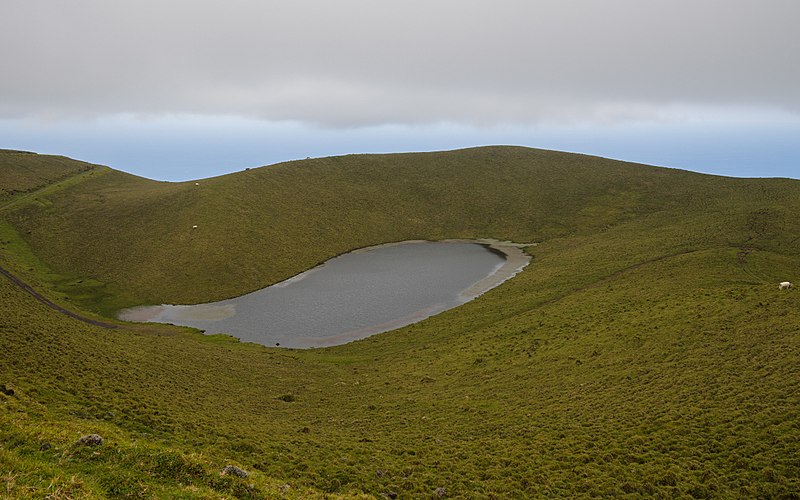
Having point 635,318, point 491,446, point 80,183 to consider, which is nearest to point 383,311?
point 635,318

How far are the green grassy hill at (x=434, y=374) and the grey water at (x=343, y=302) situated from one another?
12.5ft

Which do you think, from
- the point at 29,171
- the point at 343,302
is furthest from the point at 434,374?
the point at 29,171

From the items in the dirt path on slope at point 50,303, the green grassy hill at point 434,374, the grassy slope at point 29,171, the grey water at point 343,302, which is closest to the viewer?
the green grassy hill at point 434,374

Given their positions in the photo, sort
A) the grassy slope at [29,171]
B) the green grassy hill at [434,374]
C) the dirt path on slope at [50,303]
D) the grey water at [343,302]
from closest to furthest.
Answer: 1. the green grassy hill at [434,374]
2. the dirt path on slope at [50,303]
3. the grey water at [343,302]
4. the grassy slope at [29,171]

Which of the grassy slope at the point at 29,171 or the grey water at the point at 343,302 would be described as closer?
the grey water at the point at 343,302

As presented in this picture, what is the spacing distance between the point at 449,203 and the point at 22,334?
9573 centimetres

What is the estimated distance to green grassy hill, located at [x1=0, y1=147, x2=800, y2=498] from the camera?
1861 centimetres

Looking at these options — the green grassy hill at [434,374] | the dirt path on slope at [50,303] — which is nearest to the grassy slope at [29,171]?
the green grassy hill at [434,374]

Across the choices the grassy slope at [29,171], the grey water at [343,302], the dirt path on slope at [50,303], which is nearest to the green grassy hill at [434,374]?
the dirt path on slope at [50,303]

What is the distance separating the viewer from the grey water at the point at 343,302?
54062mm

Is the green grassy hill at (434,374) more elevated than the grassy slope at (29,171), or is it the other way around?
the grassy slope at (29,171)

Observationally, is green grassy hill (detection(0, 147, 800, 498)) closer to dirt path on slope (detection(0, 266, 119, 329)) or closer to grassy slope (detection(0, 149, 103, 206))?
dirt path on slope (detection(0, 266, 119, 329))

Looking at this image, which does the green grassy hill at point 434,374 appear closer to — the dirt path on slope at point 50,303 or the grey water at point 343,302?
the dirt path on slope at point 50,303

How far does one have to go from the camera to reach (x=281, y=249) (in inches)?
3346
